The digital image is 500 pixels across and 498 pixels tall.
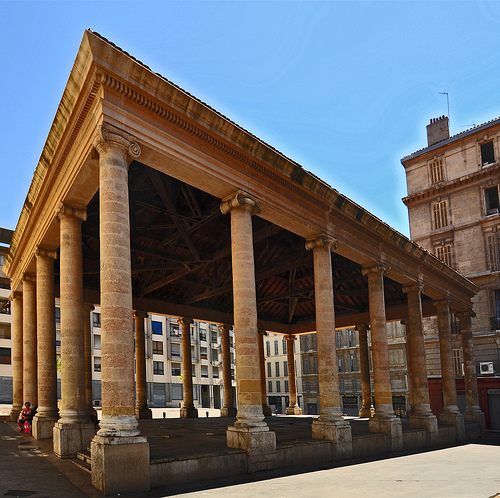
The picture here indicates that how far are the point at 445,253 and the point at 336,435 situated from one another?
30476 mm

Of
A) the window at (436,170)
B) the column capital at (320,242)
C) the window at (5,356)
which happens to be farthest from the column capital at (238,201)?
the window at (5,356)

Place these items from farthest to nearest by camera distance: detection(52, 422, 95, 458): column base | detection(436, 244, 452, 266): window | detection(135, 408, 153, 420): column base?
detection(436, 244, 452, 266): window → detection(135, 408, 153, 420): column base → detection(52, 422, 95, 458): column base

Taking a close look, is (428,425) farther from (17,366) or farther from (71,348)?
(17,366)

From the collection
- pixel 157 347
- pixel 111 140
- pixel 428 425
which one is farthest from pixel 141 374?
pixel 157 347

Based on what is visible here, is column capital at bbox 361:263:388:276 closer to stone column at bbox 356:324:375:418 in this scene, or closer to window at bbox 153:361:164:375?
stone column at bbox 356:324:375:418

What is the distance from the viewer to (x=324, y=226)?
20.2 m

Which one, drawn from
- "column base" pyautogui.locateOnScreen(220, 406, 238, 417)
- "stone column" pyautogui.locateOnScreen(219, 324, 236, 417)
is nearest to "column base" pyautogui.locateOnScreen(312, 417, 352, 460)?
"stone column" pyautogui.locateOnScreen(219, 324, 236, 417)

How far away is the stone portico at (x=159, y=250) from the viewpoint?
12.3m

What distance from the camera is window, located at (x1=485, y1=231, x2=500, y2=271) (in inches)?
1603

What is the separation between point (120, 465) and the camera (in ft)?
35.9

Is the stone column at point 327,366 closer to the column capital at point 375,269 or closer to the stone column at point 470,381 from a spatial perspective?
the column capital at point 375,269

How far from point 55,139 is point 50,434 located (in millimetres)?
10224

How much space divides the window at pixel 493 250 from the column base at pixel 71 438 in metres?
34.6

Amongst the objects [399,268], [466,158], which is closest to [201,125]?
[399,268]
